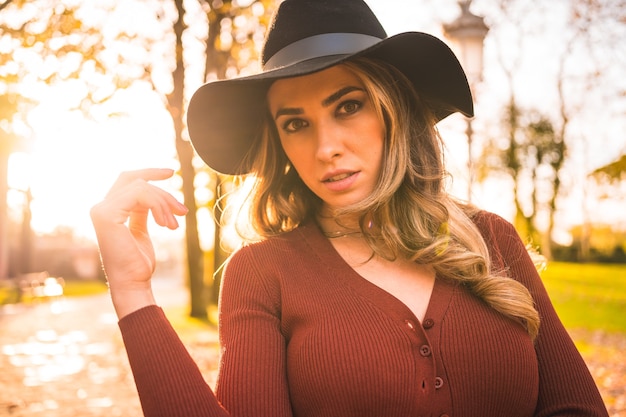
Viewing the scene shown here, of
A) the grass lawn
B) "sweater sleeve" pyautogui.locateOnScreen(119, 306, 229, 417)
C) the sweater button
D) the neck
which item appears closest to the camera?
"sweater sleeve" pyautogui.locateOnScreen(119, 306, 229, 417)

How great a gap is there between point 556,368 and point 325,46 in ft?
4.54

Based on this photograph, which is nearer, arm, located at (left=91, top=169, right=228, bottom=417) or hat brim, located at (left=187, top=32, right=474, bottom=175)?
arm, located at (left=91, top=169, right=228, bottom=417)

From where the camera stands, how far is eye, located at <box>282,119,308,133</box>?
235cm

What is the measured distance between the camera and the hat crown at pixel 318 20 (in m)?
2.29

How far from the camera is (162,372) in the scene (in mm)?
1798

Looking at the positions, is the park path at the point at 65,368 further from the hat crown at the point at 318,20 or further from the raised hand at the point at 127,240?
the hat crown at the point at 318,20

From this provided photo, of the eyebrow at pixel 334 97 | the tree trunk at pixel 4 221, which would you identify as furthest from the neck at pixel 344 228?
the tree trunk at pixel 4 221

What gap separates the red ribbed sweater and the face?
0.30 metres

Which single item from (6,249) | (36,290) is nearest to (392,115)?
(36,290)

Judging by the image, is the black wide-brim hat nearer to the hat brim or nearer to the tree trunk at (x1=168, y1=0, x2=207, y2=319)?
the hat brim

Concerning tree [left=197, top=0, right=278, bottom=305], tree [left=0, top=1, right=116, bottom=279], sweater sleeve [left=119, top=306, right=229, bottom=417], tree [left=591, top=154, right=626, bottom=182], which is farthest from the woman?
tree [left=591, top=154, right=626, bottom=182]

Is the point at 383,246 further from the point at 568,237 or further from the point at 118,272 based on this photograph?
the point at 568,237

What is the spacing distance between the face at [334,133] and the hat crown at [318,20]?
0.49 ft

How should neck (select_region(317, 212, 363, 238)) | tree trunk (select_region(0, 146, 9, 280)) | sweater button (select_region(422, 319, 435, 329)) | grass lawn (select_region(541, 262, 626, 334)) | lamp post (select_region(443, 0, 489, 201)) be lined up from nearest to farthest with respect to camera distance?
sweater button (select_region(422, 319, 435, 329))
neck (select_region(317, 212, 363, 238))
lamp post (select_region(443, 0, 489, 201))
grass lawn (select_region(541, 262, 626, 334))
tree trunk (select_region(0, 146, 9, 280))
